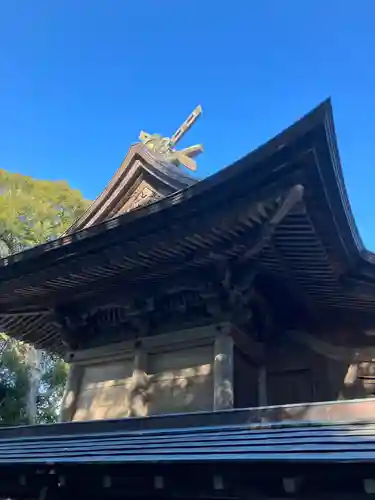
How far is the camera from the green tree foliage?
55.6 feet

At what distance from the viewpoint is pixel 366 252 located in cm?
604

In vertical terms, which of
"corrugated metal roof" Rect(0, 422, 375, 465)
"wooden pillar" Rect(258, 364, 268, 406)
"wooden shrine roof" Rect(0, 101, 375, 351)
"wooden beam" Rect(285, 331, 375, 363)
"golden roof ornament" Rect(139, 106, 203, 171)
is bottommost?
"corrugated metal roof" Rect(0, 422, 375, 465)

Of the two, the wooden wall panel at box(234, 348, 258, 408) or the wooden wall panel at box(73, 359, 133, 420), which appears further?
the wooden wall panel at box(73, 359, 133, 420)

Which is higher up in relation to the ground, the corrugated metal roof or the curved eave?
the curved eave

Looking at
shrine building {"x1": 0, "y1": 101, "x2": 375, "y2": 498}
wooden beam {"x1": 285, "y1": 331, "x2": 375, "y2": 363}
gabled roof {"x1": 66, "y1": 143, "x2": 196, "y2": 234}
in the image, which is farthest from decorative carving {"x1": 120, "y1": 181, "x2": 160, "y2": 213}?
wooden beam {"x1": 285, "y1": 331, "x2": 375, "y2": 363}

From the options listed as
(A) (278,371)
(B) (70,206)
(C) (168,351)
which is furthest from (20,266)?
(B) (70,206)

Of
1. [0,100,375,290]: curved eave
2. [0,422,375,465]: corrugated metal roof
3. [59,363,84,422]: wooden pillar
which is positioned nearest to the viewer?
[0,422,375,465]: corrugated metal roof

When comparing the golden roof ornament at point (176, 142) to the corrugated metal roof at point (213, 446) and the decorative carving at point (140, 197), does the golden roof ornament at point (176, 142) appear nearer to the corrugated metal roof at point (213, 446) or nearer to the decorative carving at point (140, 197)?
the decorative carving at point (140, 197)

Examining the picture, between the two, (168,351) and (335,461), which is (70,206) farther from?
(335,461)

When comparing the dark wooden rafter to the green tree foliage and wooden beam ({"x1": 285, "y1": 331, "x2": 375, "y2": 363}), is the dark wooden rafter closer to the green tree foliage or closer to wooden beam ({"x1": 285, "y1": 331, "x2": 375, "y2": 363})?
wooden beam ({"x1": 285, "y1": 331, "x2": 375, "y2": 363})

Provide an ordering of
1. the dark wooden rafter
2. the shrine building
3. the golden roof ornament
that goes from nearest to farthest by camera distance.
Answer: the shrine building → the dark wooden rafter → the golden roof ornament

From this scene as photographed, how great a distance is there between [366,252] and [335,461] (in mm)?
3390

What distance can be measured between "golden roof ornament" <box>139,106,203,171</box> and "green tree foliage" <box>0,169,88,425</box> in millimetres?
8298

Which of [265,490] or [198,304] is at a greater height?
[198,304]
